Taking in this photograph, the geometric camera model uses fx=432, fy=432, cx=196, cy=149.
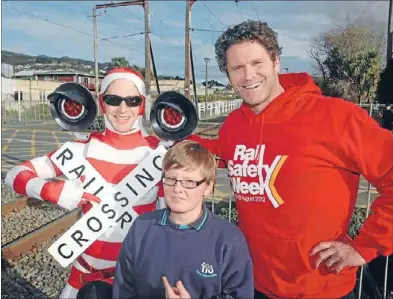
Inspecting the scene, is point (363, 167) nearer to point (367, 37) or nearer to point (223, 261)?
point (223, 261)

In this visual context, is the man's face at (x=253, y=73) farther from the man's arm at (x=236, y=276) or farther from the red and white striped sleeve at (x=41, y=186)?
the red and white striped sleeve at (x=41, y=186)

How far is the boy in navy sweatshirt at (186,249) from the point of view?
1.79 metres

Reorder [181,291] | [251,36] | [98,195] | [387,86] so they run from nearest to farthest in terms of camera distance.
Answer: [181,291] → [251,36] → [98,195] → [387,86]

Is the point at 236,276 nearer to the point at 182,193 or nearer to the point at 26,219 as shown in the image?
the point at 182,193

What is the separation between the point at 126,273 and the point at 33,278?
299 cm

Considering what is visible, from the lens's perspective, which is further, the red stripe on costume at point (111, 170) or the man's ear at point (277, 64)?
the red stripe on costume at point (111, 170)

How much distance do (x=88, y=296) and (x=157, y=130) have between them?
3.07ft

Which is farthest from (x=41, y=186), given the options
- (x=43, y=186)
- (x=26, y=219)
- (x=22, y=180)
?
(x=26, y=219)

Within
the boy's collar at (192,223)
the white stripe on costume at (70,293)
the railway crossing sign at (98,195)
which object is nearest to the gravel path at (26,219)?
→ the white stripe on costume at (70,293)

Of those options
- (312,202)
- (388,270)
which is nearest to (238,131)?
(312,202)

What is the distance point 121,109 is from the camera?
7.64 feet

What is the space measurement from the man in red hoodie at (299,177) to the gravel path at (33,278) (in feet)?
9.44

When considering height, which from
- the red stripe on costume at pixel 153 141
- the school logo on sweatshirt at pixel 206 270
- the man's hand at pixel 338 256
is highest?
the red stripe on costume at pixel 153 141

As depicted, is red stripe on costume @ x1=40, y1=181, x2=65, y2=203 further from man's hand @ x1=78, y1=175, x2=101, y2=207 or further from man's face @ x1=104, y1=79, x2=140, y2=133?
man's face @ x1=104, y1=79, x2=140, y2=133
